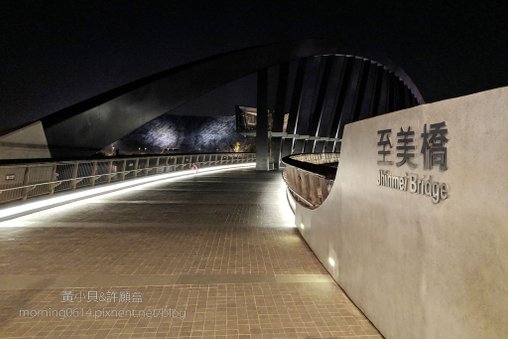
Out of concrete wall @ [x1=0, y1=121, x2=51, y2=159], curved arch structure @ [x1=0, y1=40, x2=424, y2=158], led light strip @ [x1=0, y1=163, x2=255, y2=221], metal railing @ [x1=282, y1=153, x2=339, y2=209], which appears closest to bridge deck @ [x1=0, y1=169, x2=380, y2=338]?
led light strip @ [x1=0, y1=163, x2=255, y2=221]

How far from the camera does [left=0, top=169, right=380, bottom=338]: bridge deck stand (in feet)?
11.2

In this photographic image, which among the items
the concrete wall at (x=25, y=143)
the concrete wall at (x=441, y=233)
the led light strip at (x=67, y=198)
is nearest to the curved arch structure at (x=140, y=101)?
the concrete wall at (x=25, y=143)

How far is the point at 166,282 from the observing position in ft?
14.8

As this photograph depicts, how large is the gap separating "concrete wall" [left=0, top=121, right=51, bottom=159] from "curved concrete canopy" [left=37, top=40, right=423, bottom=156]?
28cm

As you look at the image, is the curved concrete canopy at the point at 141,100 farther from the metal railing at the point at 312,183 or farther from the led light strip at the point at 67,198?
Result: the metal railing at the point at 312,183

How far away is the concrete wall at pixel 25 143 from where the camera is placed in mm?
11883

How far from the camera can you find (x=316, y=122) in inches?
1467

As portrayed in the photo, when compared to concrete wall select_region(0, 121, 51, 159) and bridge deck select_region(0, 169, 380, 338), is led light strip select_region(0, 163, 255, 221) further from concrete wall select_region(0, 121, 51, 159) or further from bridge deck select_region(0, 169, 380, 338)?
→ concrete wall select_region(0, 121, 51, 159)

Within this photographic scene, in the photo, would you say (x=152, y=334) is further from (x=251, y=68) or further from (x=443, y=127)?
(x=251, y=68)

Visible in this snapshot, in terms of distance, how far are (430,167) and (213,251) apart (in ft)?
13.9

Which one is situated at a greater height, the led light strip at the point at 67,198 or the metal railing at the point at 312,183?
the metal railing at the point at 312,183

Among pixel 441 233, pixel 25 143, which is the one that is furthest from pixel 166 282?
pixel 25 143

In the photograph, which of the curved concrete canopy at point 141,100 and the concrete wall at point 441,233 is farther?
the curved concrete canopy at point 141,100

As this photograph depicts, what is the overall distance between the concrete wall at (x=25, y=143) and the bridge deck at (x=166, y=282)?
5.17 metres
